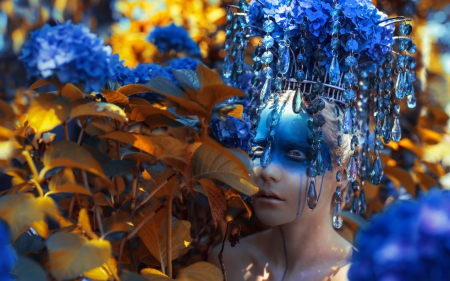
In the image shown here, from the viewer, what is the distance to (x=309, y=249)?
48.3 inches

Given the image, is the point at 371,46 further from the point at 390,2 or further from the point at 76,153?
the point at 390,2

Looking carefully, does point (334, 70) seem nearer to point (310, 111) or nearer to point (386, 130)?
point (310, 111)

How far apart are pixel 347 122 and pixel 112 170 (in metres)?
0.54

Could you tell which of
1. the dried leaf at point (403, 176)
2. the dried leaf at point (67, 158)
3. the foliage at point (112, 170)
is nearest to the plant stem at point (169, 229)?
the foliage at point (112, 170)

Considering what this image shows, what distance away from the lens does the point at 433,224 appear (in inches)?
24.1

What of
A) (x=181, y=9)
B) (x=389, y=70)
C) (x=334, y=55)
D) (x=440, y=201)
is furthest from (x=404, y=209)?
(x=181, y=9)

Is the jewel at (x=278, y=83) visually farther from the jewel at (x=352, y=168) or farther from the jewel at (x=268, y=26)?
the jewel at (x=352, y=168)

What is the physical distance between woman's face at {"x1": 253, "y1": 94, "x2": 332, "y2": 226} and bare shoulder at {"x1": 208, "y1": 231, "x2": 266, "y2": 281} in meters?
0.18

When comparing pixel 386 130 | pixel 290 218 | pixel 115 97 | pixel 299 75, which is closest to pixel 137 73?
pixel 115 97

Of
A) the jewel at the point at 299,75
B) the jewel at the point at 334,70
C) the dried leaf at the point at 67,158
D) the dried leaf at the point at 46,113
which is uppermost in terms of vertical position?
the jewel at the point at 334,70

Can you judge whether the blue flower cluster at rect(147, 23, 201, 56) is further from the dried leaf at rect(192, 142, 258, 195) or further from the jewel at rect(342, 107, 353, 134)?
the dried leaf at rect(192, 142, 258, 195)

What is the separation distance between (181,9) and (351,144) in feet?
3.84

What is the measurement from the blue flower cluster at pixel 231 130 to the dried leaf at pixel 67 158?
314 mm

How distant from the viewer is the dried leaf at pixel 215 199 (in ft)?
3.20
